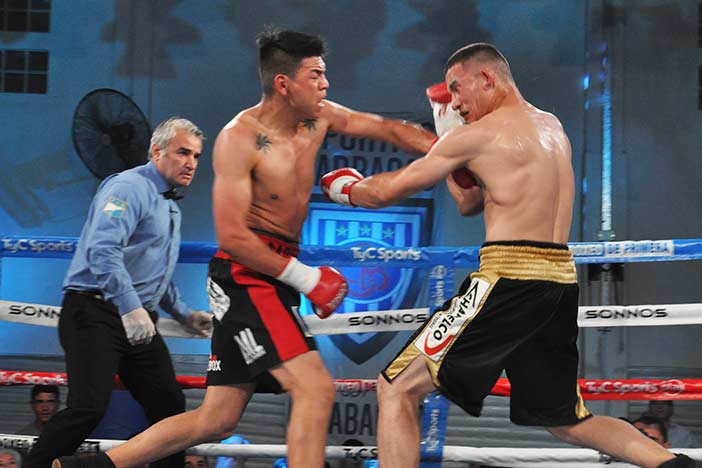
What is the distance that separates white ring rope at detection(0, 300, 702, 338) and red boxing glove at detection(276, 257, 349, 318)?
45cm

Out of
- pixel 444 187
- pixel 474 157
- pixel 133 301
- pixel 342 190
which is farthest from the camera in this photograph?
pixel 444 187

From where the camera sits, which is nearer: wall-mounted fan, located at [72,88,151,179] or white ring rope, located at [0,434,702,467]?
white ring rope, located at [0,434,702,467]

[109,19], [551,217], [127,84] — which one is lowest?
[551,217]

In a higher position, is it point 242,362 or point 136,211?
point 136,211

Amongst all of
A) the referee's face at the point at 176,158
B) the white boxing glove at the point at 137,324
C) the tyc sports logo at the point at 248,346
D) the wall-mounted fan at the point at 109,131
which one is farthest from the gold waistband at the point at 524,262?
the wall-mounted fan at the point at 109,131

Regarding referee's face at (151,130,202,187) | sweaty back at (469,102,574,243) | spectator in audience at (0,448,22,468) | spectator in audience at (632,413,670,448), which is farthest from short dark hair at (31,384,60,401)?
spectator in audience at (632,413,670,448)

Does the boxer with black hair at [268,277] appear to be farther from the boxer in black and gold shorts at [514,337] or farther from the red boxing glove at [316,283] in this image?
the boxer in black and gold shorts at [514,337]

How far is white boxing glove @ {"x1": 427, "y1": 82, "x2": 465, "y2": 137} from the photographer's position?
2.80m

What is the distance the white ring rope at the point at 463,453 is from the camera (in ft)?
9.48

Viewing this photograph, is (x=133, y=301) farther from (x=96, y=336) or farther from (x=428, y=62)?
(x=428, y=62)

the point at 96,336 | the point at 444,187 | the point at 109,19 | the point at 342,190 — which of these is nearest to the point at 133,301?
the point at 96,336

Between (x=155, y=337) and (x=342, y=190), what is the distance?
864 millimetres

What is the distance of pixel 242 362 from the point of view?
2.64m

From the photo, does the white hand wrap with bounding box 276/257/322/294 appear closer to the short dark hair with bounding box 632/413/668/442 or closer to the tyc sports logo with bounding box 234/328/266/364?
the tyc sports logo with bounding box 234/328/266/364
